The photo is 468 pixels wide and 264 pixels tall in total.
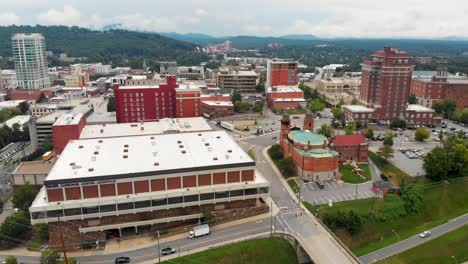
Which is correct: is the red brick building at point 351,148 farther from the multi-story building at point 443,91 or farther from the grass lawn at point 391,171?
the multi-story building at point 443,91

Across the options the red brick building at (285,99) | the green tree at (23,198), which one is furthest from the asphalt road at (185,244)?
the red brick building at (285,99)

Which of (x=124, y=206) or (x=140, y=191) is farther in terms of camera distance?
(x=140, y=191)

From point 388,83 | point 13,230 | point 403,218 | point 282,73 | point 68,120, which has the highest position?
point 388,83

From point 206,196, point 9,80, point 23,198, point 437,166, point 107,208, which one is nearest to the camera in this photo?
point 107,208

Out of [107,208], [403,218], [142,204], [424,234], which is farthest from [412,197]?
[107,208]

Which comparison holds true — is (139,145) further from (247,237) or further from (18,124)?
(18,124)

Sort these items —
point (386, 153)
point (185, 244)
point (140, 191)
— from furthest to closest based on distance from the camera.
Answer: point (386, 153) < point (140, 191) < point (185, 244)

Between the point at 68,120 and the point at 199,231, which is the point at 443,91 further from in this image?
the point at 68,120
